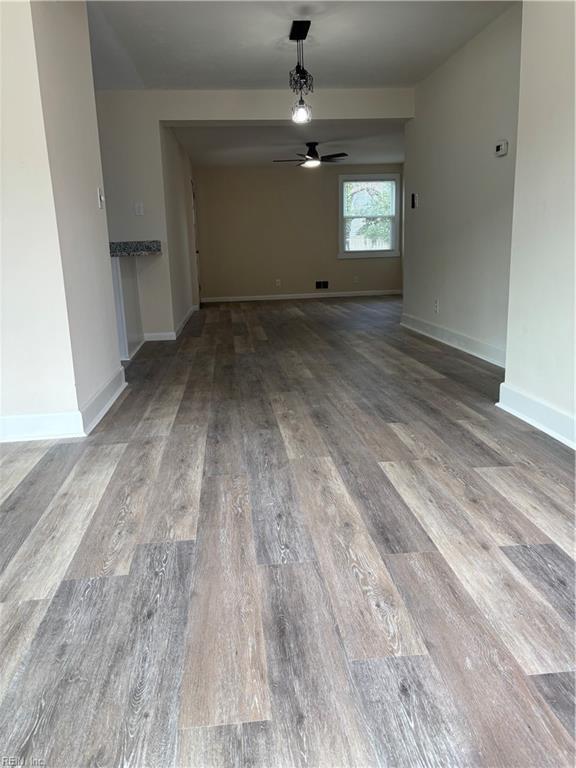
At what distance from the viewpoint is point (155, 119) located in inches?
196

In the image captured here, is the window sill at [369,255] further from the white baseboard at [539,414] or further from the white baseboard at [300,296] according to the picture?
the white baseboard at [539,414]

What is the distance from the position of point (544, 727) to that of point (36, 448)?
222 cm

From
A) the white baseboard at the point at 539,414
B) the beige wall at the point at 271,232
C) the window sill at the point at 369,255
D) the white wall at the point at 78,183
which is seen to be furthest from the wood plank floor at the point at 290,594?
the window sill at the point at 369,255

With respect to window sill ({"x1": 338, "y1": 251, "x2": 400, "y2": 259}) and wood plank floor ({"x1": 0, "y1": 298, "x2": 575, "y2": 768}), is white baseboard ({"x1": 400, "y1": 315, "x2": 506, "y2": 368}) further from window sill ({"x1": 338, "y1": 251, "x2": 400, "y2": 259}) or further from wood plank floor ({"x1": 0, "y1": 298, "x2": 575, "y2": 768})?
window sill ({"x1": 338, "y1": 251, "x2": 400, "y2": 259})

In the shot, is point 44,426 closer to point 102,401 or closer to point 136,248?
point 102,401

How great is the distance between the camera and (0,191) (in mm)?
2326

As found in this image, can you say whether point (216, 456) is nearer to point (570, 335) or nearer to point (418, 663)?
point (418, 663)

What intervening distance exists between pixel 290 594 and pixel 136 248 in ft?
13.3

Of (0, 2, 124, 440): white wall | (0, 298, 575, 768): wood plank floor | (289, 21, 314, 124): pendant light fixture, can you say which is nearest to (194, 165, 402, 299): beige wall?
(289, 21, 314, 124): pendant light fixture

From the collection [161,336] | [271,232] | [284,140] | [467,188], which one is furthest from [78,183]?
[271,232]

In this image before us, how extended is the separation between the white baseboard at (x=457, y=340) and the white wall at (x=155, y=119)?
2.04 metres

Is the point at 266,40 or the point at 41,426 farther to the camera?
the point at 266,40

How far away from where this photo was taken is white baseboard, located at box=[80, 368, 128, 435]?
8.83ft

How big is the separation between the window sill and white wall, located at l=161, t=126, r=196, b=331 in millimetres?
3175
